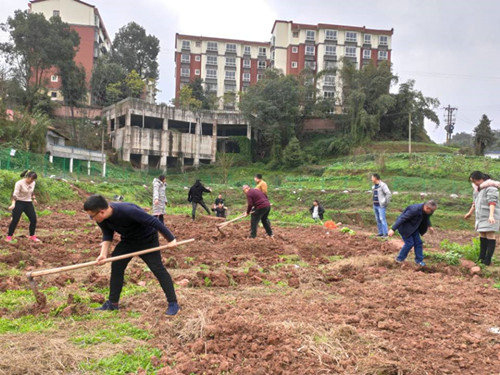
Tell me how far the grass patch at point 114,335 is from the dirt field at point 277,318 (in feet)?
0.30

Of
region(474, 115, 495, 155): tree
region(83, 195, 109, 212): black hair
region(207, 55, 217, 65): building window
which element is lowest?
region(83, 195, 109, 212): black hair

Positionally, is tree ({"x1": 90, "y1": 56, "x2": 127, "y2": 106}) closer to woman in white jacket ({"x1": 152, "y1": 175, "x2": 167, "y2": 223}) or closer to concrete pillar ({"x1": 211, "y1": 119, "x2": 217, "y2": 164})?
concrete pillar ({"x1": 211, "y1": 119, "x2": 217, "y2": 164})

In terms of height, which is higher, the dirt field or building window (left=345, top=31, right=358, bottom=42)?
building window (left=345, top=31, right=358, bottom=42)

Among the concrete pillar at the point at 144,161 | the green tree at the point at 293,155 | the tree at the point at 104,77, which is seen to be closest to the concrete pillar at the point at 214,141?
the concrete pillar at the point at 144,161

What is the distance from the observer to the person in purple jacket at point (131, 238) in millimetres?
4418

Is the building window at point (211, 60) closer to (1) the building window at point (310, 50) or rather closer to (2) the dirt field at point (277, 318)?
(1) the building window at point (310, 50)

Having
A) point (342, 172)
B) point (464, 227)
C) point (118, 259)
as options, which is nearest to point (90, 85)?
point (342, 172)

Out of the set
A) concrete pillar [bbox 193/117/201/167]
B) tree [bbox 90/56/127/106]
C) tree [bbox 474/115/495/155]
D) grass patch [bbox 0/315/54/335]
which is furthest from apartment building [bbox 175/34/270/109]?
grass patch [bbox 0/315/54/335]

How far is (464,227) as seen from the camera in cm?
1812

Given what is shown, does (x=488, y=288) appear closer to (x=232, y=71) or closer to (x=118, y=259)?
(x=118, y=259)

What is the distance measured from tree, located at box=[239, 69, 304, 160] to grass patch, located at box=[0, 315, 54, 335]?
40407mm

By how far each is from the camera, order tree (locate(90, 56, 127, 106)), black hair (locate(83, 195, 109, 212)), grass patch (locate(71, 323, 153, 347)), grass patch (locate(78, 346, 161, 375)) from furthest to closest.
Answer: tree (locate(90, 56, 127, 106))
black hair (locate(83, 195, 109, 212))
grass patch (locate(71, 323, 153, 347))
grass patch (locate(78, 346, 161, 375))

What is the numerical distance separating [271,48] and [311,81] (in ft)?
57.1

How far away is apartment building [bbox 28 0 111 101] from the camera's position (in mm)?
52094
